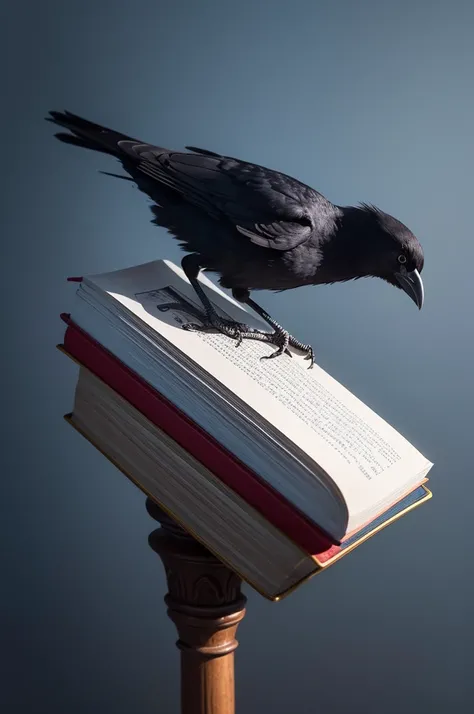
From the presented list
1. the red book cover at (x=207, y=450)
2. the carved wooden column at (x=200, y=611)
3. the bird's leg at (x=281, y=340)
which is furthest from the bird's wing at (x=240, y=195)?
the carved wooden column at (x=200, y=611)

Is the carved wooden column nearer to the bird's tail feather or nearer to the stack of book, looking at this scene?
the stack of book

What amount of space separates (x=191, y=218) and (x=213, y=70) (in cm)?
77

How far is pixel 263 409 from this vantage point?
3.73 feet

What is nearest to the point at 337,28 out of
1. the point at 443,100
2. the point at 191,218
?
the point at 443,100

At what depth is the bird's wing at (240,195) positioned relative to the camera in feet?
4.74

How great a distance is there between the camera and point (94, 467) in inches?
84.1

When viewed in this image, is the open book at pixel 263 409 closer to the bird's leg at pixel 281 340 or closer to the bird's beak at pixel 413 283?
the bird's leg at pixel 281 340

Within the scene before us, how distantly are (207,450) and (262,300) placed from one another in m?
1.10

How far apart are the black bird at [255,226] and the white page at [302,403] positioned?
0.11m

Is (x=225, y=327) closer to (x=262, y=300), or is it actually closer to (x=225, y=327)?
(x=225, y=327)

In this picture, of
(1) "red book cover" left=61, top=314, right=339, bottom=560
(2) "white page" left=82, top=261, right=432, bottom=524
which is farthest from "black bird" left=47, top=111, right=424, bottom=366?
(1) "red book cover" left=61, top=314, right=339, bottom=560

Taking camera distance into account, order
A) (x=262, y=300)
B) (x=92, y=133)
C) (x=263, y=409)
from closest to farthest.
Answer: (x=263, y=409)
(x=92, y=133)
(x=262, y=300)

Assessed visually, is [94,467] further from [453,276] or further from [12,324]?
[453,276]

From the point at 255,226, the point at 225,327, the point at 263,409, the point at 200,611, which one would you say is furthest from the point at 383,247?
the point at 200,611
